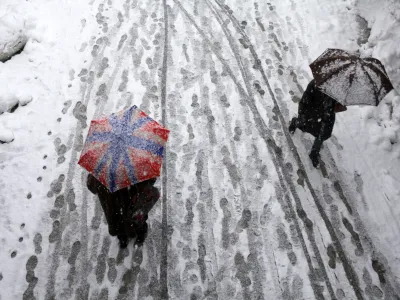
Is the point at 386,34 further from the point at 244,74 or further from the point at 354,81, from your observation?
the point at 354,81

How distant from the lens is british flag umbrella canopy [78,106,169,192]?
10.7 ft

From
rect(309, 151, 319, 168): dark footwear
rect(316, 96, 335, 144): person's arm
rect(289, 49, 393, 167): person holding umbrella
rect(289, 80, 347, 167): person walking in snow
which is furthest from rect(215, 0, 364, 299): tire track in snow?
rect(289, 49, 393, 167): person holding umbrella

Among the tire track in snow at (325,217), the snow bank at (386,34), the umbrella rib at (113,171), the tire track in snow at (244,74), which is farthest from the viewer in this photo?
the snow bank at (386,34)

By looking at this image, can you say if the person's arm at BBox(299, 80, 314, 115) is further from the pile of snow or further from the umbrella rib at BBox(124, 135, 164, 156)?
the umbrella rib at BBox(124, 135, 164, 156)

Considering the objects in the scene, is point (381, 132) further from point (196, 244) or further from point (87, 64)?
point (87, 64)

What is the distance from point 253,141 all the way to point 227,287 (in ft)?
7.65

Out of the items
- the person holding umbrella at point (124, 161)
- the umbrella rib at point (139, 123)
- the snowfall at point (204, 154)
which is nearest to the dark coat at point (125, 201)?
the person holding umbrella at point (124, 161)

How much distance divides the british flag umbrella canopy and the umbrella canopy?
2.21m

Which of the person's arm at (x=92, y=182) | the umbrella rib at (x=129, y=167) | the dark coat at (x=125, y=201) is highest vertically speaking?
the umbrella rib at (x=129, y=167)

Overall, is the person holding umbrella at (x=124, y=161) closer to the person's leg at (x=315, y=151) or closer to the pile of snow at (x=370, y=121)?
the person's leg at (x=315, y=151)

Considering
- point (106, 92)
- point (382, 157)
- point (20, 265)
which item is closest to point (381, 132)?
point (382, 157)

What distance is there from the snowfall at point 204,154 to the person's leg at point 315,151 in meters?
0.17

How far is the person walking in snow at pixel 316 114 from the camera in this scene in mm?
4707

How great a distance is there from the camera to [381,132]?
218 inches
